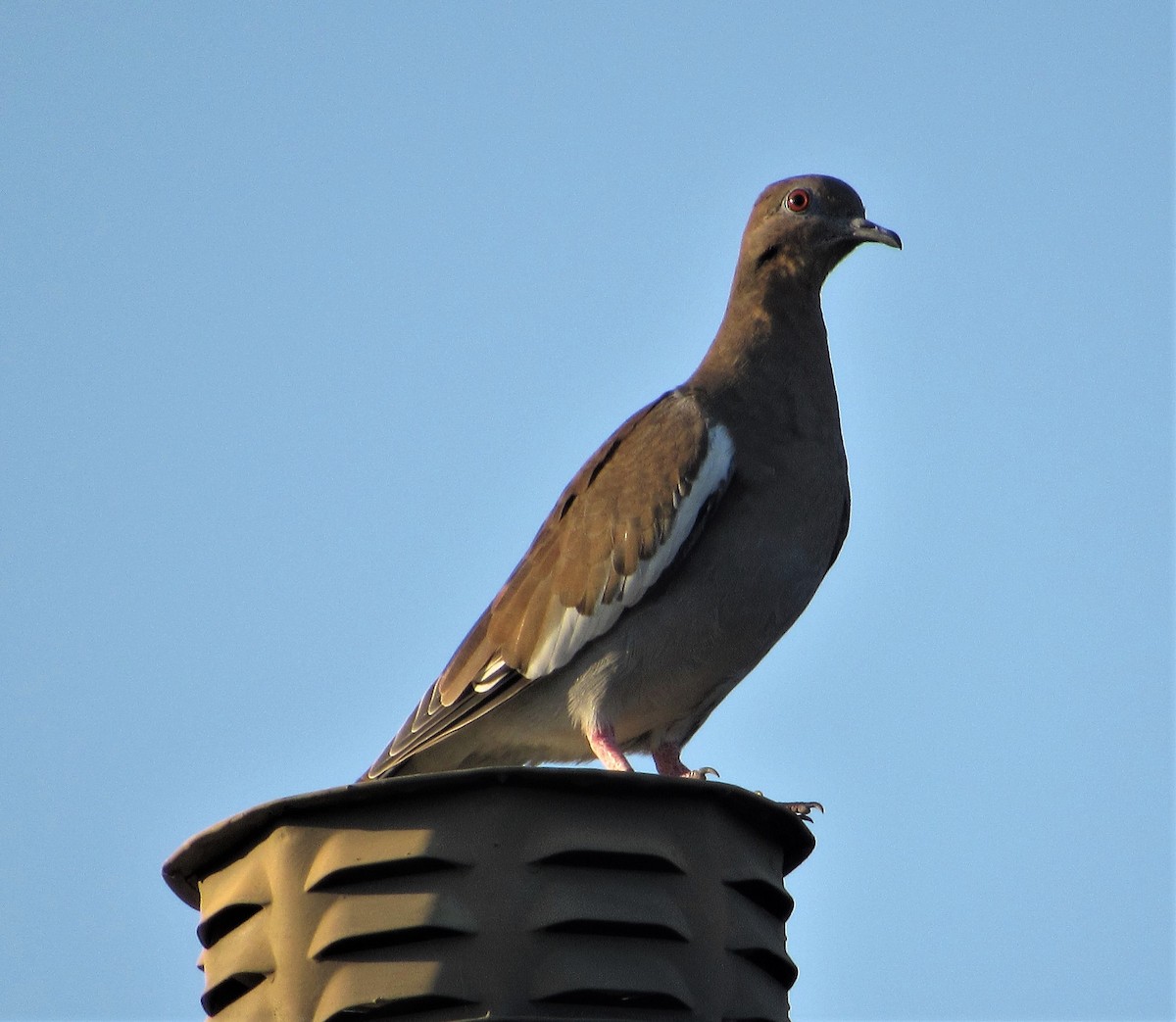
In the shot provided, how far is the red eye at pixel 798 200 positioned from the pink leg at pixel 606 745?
2.81m

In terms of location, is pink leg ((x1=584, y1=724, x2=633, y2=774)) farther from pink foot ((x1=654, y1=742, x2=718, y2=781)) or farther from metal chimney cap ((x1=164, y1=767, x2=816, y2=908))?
metal chimney cap ((x1=164, y1=767, x2=816, y2=908))

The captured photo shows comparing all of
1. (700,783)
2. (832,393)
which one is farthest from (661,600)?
(700,783)

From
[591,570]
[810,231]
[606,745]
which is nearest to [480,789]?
[606,745]

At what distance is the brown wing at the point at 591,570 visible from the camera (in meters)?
7.20

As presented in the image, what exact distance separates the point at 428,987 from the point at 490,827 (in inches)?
16.7

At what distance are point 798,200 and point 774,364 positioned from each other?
0.97m

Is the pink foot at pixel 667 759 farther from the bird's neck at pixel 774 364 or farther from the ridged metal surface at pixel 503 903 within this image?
the ridged metal surface at pixel 503 903

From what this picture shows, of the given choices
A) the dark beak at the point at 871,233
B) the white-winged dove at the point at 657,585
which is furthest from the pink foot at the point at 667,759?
the dark beak at the point at 871,233

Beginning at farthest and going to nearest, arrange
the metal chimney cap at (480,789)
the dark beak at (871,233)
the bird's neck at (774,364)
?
the dark beak at (871,233) → the bird's neck at (774,364) → the metal chimney cap at (480,789)

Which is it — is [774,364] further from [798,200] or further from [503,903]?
[503,903]

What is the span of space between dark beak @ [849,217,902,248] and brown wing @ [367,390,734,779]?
1291 mm

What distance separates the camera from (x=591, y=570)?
737 centimetres

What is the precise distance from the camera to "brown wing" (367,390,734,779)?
7.20 meters

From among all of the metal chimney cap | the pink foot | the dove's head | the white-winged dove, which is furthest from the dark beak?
the metal chimney cap
